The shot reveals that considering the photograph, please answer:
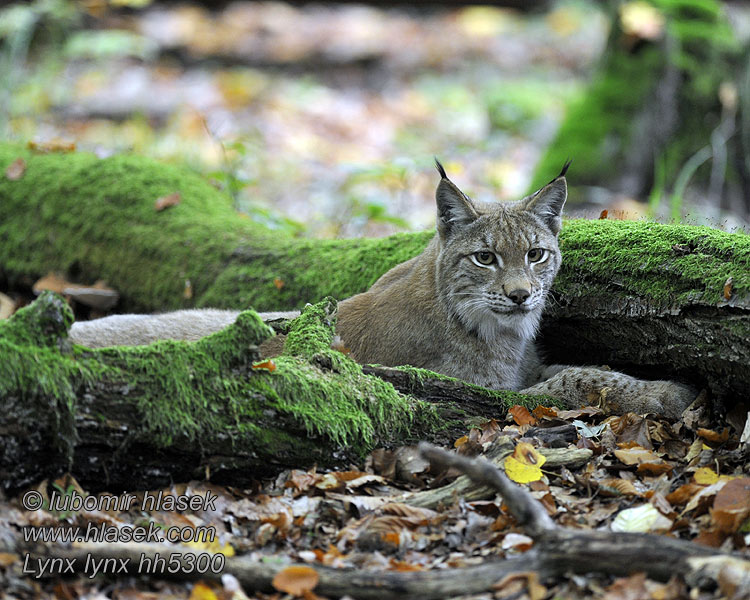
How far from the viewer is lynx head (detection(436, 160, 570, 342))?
5035 mm

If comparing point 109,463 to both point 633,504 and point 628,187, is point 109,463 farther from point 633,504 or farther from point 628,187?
point 628,187

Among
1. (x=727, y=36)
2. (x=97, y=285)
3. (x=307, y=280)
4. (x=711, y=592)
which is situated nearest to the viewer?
(x=711, y=592)

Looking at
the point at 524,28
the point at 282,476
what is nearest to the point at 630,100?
the point at 282,476

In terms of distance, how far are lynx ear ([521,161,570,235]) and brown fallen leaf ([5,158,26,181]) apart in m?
5.43

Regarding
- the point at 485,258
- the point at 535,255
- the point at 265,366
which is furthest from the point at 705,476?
the point at 265,366

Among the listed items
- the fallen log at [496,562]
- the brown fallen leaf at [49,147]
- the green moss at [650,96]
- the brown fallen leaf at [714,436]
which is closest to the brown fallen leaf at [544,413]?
the brown fallen leaf at [714,436]

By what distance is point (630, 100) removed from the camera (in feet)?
32.3

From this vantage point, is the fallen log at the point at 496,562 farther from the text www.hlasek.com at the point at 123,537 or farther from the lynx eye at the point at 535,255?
the lynx eye at the point at 535,255

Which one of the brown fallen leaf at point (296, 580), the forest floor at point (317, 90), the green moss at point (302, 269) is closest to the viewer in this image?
the brown fallen leaf at point (296, 580)

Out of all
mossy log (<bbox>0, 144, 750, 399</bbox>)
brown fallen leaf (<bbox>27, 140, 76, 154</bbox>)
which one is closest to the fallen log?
mossy log (<bbox>0, 144, 750, 399</bbox>)

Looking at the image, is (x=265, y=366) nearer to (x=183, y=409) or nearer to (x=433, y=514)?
(x=183, y=409)

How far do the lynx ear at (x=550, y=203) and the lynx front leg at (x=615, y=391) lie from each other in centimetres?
100

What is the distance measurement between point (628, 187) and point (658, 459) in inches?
250

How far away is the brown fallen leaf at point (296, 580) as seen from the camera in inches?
124
